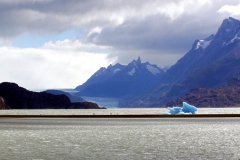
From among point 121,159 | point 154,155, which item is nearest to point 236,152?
point 154,155

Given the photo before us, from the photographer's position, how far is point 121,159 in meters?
40.2

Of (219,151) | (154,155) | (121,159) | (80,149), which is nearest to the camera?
(121,159)

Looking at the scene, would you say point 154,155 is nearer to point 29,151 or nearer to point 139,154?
point 139,154

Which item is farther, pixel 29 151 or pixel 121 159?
pixel 29 151

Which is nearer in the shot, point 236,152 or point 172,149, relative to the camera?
point 236,152

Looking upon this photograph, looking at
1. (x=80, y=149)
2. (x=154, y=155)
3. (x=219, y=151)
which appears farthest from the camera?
(x=80, y=149)

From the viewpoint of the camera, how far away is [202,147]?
51750mm

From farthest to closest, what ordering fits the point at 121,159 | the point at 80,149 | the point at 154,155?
1. the point at 80,149
2. the point at 154,155
3. the point at 121,159

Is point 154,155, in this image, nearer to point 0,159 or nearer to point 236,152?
point 236,152

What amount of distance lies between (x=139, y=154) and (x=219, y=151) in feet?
29.5

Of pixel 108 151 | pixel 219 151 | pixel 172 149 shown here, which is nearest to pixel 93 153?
pixel 108 151

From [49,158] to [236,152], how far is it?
19187 millimetres

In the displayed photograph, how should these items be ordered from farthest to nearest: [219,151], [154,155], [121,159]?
[219,151]
[154,155]
[121,159]

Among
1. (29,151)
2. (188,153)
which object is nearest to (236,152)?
(188,153)
